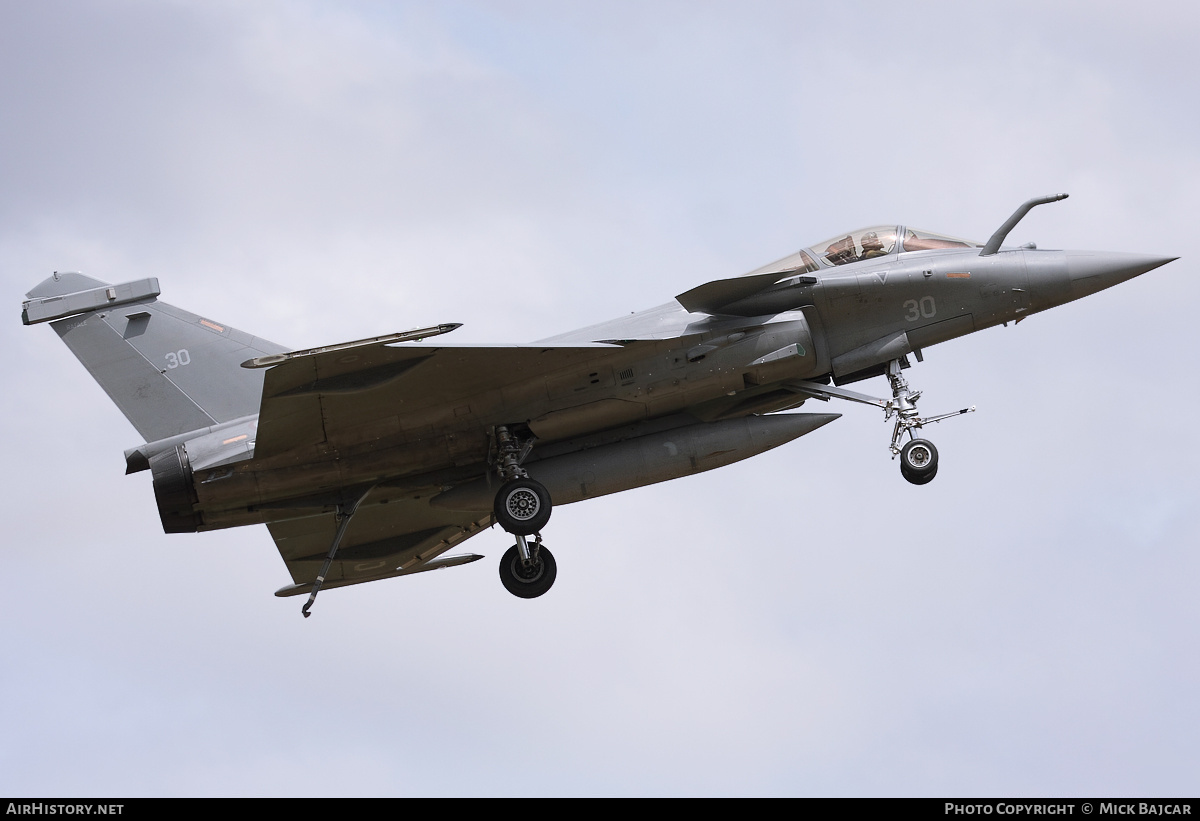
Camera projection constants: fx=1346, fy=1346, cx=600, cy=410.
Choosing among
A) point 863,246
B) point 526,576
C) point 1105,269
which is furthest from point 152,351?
point 1105,269

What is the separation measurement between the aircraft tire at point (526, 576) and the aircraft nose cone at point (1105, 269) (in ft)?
25.1

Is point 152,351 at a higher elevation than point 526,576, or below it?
higher

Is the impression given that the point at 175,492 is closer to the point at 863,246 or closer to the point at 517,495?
the point at 517,495

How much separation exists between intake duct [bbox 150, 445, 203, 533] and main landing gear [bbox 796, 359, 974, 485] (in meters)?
7.50

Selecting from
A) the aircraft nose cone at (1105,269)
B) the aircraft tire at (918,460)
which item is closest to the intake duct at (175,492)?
the aircraft tire at (918,460)

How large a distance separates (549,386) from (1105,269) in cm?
710

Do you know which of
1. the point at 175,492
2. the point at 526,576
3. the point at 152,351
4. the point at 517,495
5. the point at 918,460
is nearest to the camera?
the point at 175,492

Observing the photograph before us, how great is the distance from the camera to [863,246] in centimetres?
1714

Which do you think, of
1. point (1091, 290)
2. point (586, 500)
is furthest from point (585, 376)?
point (1091, 290)

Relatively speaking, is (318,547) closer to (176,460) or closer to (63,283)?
(176,460)

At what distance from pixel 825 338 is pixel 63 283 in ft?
32.8

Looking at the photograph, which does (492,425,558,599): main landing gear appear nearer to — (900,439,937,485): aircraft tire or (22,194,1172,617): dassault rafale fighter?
(22,194,1172,617): dassault rafale fighter

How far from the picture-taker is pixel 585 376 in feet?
53.2

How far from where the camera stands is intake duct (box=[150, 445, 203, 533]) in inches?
627
